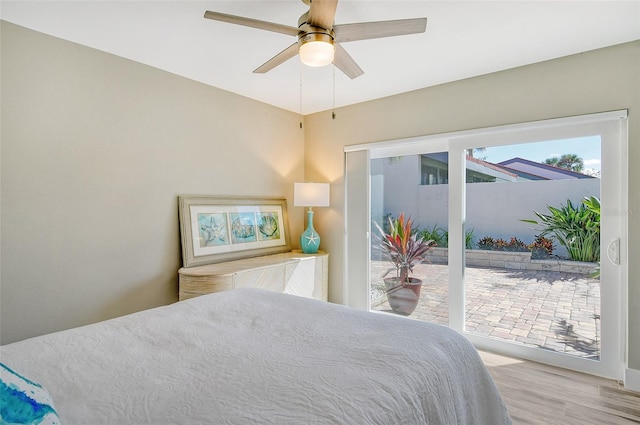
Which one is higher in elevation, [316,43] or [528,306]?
[316,43]

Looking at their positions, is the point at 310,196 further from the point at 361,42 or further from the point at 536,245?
the point at 536,245

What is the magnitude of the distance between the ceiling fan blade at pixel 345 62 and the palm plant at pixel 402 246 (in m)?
1.91

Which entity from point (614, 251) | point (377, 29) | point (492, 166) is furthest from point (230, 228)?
point (614, 251)

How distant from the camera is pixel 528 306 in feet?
9.80

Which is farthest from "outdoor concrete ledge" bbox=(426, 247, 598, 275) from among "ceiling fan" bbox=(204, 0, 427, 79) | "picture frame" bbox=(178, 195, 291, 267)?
"ceiling fan" bbox=(204, 0, 427, 79)

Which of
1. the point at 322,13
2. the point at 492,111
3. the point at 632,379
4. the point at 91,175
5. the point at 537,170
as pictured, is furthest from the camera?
→ the point at 492,111

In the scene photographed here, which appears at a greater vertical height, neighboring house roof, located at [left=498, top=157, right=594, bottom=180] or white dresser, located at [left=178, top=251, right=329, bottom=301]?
neighboring house roof, located at [left=498, top=157, right=594, bottom=180]

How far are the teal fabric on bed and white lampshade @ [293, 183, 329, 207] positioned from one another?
2.97m

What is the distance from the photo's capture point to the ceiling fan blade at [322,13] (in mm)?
1553

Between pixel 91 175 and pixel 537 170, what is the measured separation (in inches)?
142

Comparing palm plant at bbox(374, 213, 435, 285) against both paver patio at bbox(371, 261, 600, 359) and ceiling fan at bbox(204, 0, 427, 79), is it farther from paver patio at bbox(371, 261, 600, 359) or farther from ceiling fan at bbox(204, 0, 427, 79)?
ceiling fan at bbox(204, 0, 427, 79)

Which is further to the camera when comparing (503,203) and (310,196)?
(310,196)

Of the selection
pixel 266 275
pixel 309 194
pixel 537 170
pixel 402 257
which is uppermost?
pixel 537 170

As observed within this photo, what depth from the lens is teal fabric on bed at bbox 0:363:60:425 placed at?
27.9 inches
